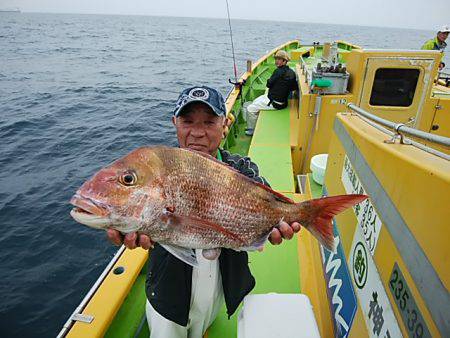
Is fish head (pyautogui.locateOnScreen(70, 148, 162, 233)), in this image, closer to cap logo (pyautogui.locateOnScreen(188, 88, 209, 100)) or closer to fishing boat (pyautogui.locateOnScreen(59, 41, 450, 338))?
cap logo (pyautogui.locateOnScreen(188, 88, 209, 100))

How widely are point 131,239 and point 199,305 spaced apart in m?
0.98

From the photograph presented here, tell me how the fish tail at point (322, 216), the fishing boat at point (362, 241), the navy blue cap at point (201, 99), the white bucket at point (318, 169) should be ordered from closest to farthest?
the fishing boat at point (362, 241) → the fish tail at point (322, 216) → the navy blue cap at point (201, 99) → the white bucket at point (318, 169)

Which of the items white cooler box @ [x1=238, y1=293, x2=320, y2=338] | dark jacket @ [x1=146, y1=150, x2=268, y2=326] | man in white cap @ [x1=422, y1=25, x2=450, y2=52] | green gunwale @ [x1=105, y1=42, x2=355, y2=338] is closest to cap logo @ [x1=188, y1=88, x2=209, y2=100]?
dark jacket @ [x1=146, y1=150, x2=268, y2=326]

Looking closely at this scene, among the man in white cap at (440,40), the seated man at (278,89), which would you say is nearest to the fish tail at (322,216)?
the seated man at (278,89)

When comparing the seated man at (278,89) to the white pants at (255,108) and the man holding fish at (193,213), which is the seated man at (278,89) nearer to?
the white pants at (255,108)

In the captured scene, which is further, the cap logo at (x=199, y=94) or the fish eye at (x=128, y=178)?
the cap logo at (x=199, y=94)

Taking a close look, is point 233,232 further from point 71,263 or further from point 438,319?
point 71,263

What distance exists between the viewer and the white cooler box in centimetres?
206

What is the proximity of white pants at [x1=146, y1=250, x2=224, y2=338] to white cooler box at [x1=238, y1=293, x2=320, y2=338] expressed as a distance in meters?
0.27

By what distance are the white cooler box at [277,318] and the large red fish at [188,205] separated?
2.10 ft

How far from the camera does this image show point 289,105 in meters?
8.91

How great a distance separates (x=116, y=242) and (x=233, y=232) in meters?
0.67

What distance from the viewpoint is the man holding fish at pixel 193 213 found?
59.4 inches

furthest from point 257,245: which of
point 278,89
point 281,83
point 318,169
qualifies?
point 278,89
